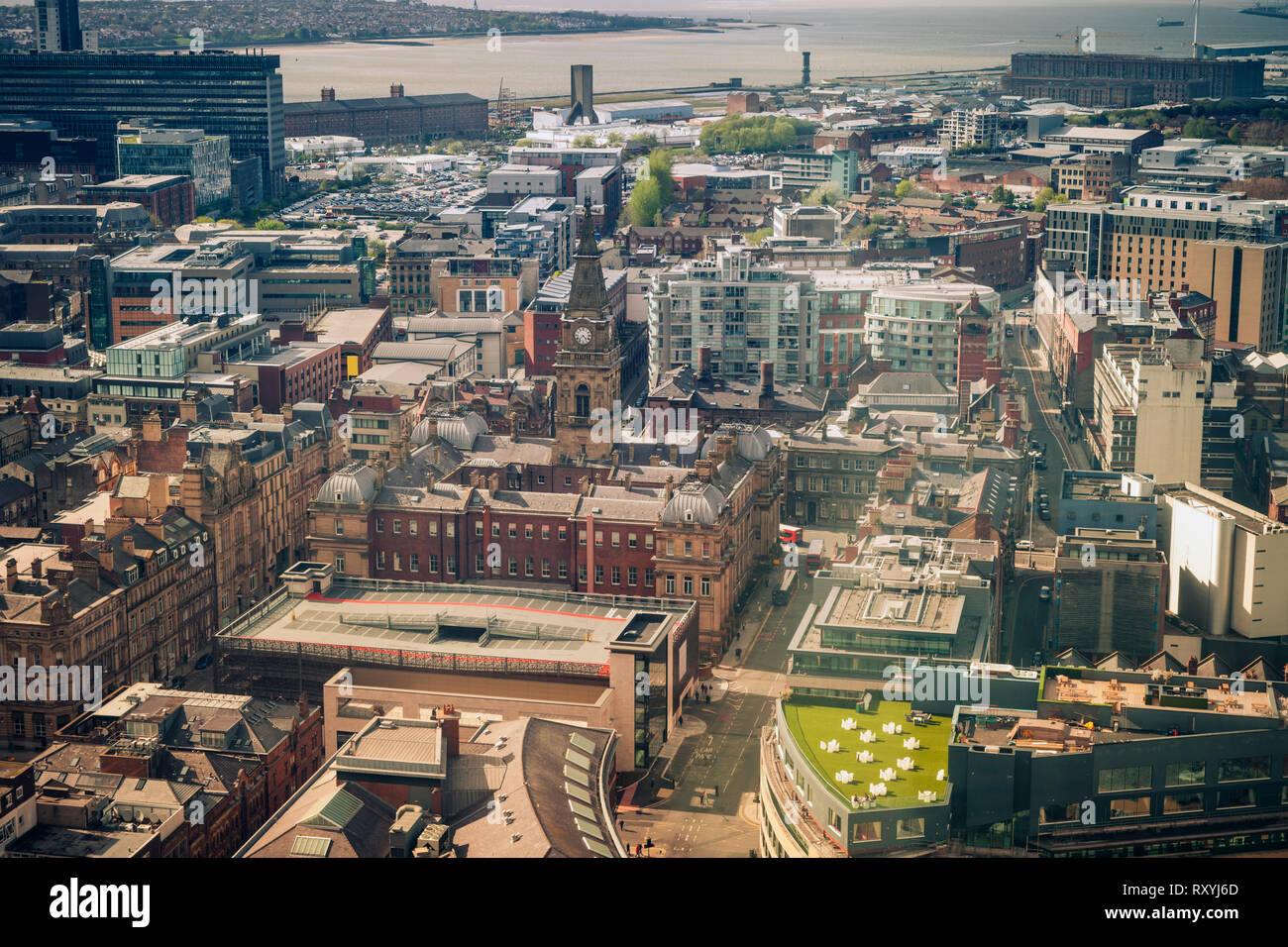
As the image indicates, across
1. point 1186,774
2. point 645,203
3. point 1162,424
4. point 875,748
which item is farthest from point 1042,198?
point 1186,774

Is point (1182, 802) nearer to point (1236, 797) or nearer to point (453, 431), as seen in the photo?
point (1236, 797)

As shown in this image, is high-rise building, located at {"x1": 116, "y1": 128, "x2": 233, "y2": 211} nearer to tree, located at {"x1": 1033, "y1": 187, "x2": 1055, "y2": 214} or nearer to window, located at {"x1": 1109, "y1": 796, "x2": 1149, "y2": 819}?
tree, located at {"x1": 1033, "y1": 187, "x2": 1055, "y2": 214}

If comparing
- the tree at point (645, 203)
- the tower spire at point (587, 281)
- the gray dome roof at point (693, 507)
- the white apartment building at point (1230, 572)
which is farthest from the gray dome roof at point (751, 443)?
the tree at point (645, 203)

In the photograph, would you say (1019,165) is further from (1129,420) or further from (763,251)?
(1129,420)

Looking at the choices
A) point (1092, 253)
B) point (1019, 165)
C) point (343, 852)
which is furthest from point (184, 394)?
point (1019, 165)

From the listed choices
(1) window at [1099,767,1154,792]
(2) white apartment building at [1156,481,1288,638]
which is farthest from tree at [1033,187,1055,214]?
(1) window at [1099,767,1154,792]

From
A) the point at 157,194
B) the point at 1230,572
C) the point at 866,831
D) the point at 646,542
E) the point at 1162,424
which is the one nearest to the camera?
the point at 866,831

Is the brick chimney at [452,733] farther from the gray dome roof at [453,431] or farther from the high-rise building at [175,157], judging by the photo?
the high-rise building at [175,157]
